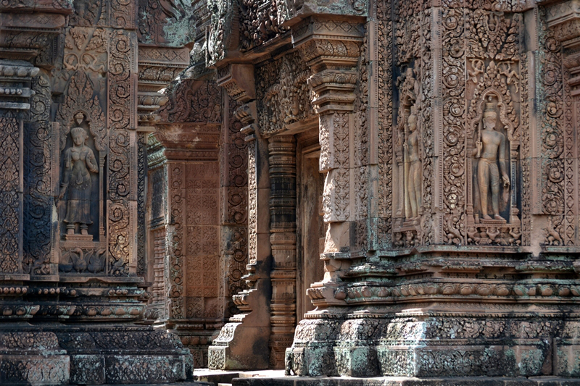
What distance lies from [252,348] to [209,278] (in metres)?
2.45

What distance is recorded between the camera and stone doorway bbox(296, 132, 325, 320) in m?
20.7

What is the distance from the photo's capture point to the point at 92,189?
15.9 metres

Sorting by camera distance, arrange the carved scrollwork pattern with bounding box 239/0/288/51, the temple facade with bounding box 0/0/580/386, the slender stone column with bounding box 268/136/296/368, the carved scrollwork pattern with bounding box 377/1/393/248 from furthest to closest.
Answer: the slender stone column with bounding box 268/136/296/368 → the carved scrollwork pattern with bounding box 239/0/288/51 → the carved scrollwork pattern with bounding box 377/1/393/248 → the temple facade with bounding box 0/0/580/386

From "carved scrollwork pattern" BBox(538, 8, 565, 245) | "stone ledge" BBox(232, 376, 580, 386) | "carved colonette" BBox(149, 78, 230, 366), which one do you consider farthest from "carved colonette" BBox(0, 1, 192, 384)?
"carved colonette" BBox(149, 78, 230, 366)

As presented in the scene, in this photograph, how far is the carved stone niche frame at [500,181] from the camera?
1706cm

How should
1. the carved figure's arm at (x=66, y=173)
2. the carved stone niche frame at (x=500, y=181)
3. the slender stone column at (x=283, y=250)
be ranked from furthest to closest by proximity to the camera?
1. the slender stone column at (x=283, y=250)
2. the carved stone niche frame at (x=500, y=181)
3. the carved figure's arm at (x=66, y=173)

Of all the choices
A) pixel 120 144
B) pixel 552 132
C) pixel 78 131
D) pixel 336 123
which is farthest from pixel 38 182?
pixel 552 132

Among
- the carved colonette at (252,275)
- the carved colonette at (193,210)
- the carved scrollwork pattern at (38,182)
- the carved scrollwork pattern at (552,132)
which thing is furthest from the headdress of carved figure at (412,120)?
the carved colonette at (193,210)

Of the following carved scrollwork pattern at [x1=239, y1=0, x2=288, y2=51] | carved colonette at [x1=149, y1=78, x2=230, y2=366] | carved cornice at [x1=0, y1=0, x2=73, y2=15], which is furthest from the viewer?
carved colonette at [x1=149, y1=78, x2=230, y2=366]

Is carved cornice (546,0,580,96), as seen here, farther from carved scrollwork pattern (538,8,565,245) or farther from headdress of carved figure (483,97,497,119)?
headdress of carved figure (483,97,497,119)

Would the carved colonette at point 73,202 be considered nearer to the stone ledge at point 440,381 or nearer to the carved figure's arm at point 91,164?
the carved figure's arm at point 91,164

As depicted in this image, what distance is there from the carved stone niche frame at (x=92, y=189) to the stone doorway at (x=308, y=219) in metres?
5.15

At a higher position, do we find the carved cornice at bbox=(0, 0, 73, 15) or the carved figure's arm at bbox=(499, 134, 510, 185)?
the carved cornice at bbox=(0, 0, 73, 15)

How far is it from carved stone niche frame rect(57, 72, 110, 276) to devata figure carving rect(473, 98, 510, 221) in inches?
169
